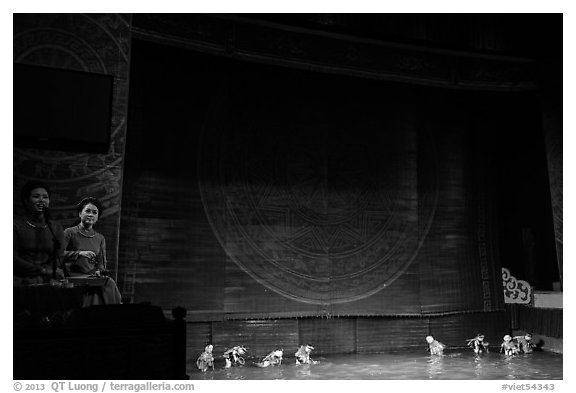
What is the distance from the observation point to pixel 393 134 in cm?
841

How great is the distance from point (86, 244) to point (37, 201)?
1.92 feet

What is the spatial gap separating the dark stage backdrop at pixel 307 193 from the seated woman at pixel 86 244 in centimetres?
119

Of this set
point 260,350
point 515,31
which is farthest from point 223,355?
point 515,31

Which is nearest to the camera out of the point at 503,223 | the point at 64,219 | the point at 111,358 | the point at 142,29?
the point at 111,358

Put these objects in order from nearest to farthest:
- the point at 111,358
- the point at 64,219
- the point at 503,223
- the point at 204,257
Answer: the point at 111,358, the point at 64,219, the point at 204,257, the point at 503,223

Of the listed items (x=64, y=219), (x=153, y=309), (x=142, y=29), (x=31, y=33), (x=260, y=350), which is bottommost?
(x=260, y=350)

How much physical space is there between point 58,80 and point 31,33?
522mm

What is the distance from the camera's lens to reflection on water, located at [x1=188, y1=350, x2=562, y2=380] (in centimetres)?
618

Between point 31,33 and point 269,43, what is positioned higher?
point 269,43

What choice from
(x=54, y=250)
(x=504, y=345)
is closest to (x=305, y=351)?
(x=504, y=345)

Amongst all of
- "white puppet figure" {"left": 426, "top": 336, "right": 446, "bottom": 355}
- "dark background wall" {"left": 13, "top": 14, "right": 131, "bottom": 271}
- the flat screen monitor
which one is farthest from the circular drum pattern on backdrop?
the flat screen monitor

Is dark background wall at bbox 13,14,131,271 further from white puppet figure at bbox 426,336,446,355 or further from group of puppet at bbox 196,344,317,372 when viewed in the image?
white puppet figure at bbox 426,336,446,355

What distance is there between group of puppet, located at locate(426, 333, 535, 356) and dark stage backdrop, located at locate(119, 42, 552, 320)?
20.3 inches

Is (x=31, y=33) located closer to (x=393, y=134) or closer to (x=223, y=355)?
(x=223, y=355)
